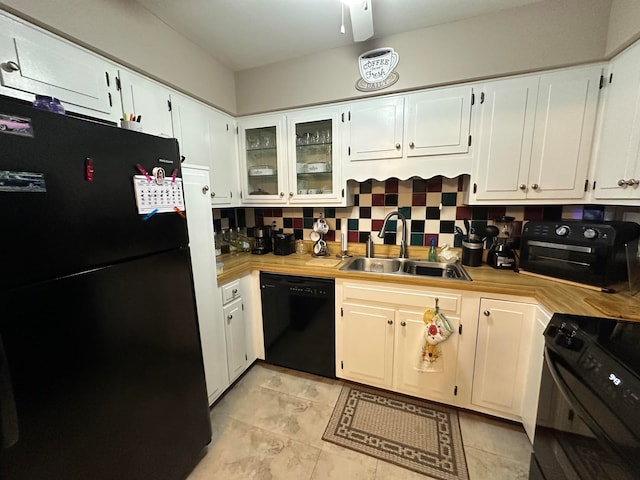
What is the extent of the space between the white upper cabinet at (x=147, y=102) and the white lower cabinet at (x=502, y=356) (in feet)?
7.12

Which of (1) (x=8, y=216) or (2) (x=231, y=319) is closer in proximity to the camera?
(1) (x=8, y=216)

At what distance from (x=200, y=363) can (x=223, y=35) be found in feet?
6.50

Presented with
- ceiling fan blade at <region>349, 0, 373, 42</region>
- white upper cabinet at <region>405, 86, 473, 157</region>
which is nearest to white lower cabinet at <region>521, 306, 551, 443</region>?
white upper cabinet at <region>405, 86, 473, 157</region>

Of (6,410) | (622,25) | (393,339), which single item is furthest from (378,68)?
(6,410)

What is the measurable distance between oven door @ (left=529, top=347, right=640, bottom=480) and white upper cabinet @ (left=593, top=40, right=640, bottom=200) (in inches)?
41.1

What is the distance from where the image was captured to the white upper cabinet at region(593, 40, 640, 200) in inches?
47.8

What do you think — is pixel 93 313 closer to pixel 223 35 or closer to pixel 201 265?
pixel 201 265

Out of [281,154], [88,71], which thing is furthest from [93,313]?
[281,154]

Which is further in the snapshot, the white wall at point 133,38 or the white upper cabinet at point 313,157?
the white upper cabinet at point 313,157

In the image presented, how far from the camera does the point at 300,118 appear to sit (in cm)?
199

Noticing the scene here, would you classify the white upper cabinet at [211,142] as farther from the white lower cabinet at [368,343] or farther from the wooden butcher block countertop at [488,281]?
the white lower cabinet at [368,343]

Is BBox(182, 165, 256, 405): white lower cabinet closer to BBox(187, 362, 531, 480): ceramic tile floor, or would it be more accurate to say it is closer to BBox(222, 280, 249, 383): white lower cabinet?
BBox(222, 280, 249, 383): white lower cabinet

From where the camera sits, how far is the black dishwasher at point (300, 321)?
183cm

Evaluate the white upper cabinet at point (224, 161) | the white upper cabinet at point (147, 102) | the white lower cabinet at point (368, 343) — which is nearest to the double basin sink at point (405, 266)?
the white lower cabinet at point (368, 343)
